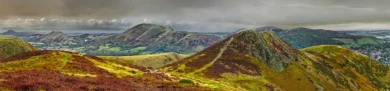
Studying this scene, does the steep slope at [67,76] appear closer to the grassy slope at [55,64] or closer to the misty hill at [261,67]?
the grassy slope at [55,64]

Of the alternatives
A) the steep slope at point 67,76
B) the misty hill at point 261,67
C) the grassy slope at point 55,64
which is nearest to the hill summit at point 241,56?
the misty hill at point 261,67

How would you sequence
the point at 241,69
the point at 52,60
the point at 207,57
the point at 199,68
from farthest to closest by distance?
1. the point at 207,57
2. the point at 241,69
3. the point at 199,68
4. the point at 52,60

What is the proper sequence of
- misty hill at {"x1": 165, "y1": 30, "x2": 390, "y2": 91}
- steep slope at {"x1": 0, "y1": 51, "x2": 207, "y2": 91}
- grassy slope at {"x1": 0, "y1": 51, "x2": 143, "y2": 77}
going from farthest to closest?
1. misty hill at {"x1": 165, "y1": 30, "x2": 390, "y2": 91}
2. grassy slope at {"x1": 0, "y1": 51, "x2": 143, "y2": 77}
3. steep slope at {"x1": 0, "y1": 51, "x2": 207, "y2": 91}

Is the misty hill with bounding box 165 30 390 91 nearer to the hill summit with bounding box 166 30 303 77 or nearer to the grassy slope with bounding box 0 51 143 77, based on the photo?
the hill summit with bounding box 166 30 303 77

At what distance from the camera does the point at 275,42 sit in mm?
194250

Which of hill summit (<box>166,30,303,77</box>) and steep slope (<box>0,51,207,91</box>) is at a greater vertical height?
steep slope (<box>0,51,207,91</box>)

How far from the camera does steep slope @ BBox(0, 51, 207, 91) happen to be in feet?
99.9

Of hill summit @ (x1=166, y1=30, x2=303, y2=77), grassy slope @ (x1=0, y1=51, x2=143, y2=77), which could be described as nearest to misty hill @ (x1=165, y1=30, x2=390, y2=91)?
hill summit @ (x1=166, y1=30, x2=303, y2=77)

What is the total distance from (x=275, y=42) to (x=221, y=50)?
135ft

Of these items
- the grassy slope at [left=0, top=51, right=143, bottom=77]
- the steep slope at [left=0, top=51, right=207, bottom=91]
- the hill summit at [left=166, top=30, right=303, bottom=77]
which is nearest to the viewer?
the steep slope at [left=0, top=51, right=207, bottom=91]

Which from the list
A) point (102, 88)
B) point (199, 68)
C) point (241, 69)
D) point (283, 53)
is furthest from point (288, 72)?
point (102, 88)

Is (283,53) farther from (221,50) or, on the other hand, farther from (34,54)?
(34,54)

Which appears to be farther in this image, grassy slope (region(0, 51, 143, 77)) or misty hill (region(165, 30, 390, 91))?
misty hill (region(165, 30, 390, 91))

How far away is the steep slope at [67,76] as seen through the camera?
1199 inches
